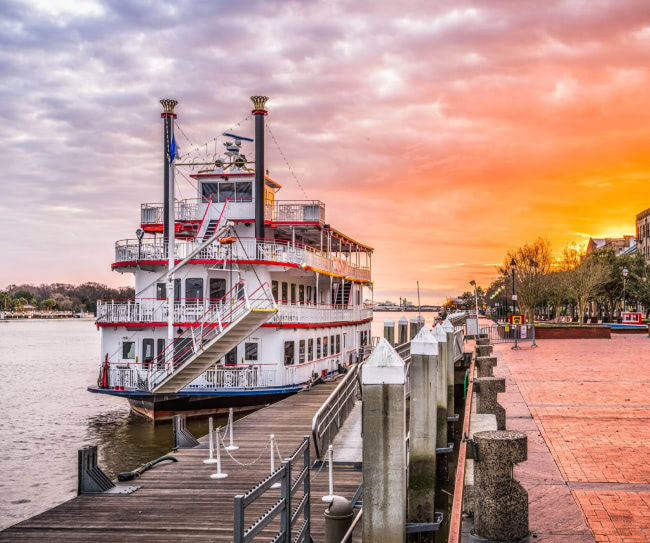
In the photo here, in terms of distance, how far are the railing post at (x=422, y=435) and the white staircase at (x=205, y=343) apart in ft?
29.9

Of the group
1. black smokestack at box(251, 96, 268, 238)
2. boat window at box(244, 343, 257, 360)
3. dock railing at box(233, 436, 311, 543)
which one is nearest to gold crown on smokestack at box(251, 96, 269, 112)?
black smokestack at box(251, 96, 268, 238)

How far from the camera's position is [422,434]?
34.1 feet

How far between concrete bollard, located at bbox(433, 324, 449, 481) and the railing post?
5.56 feet

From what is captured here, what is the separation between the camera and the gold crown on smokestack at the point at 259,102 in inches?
1148

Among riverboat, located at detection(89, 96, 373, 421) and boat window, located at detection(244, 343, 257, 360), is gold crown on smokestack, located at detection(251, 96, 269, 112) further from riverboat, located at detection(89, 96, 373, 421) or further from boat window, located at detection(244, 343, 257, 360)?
boat window, located at detection(244, 343, 257, 360)

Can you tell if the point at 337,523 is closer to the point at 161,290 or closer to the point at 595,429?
the point at 595,429

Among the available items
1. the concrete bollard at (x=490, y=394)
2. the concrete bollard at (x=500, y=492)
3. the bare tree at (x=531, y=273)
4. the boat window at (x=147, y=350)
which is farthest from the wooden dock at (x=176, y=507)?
the bare tree at (x=531, y=273)

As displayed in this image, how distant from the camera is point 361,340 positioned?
36688 mm

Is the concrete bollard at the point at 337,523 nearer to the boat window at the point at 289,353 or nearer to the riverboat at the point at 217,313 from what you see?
the riverboat at the point at 217,313

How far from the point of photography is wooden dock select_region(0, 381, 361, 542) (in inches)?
358

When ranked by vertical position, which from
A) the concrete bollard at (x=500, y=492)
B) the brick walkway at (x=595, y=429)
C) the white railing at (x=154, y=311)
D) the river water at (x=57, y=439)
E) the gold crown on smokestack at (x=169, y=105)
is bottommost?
the river water at (x=57, y=439)

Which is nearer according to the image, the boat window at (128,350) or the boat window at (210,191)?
the boat window at (128,350)

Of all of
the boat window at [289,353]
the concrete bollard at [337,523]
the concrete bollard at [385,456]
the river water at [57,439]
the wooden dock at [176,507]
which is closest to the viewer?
the concrete bollard at [385,456]

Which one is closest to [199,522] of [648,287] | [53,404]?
[53,404]
